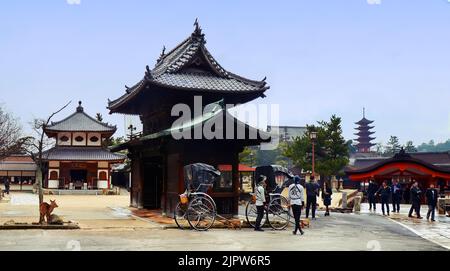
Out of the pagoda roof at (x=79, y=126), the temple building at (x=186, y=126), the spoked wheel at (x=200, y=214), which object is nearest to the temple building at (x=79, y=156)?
the pagoda roof at (x=79, y=126)

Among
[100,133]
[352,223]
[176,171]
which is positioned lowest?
[352,223]

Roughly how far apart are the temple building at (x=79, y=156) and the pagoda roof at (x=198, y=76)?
1379 inches

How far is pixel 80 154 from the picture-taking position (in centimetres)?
6003

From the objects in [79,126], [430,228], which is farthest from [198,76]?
[79,126]

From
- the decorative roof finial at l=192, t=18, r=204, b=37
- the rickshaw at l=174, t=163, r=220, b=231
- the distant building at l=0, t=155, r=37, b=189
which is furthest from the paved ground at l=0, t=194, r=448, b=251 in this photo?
the distant building at l=0, t=155, r=37, b=189

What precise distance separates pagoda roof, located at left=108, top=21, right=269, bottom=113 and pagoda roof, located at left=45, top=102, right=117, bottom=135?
122 feet

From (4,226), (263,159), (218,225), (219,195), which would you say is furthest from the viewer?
(263,159)

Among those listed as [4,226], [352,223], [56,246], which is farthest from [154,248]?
[352,223]

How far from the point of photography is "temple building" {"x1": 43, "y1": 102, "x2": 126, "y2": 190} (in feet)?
193

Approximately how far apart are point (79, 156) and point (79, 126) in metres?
5.02

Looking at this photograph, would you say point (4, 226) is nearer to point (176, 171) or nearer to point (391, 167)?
point (176, 171)

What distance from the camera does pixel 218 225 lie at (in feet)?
58.9

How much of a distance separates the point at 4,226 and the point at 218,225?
7345 mm

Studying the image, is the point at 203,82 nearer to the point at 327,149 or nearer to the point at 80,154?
the point at 327,149
